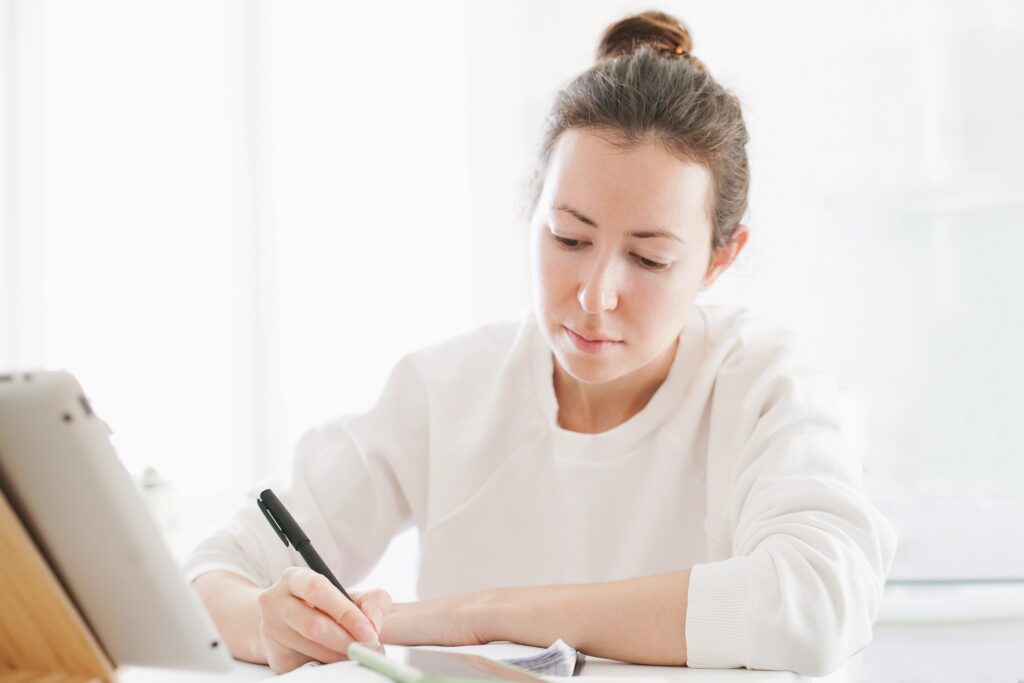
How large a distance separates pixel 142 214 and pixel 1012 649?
7.00 feet

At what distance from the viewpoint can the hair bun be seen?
1.24 meters

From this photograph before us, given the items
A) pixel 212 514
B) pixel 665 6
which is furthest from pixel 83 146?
pixel 665 6

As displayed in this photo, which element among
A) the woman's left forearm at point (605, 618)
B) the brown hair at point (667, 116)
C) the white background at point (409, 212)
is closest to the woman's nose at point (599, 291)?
the brown hair at point (667, 116)

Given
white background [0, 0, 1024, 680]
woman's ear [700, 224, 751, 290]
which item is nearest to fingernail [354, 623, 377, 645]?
woman's ear [700, 224, 751, 290]

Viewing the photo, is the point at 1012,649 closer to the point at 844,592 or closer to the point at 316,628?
the point at 844,592

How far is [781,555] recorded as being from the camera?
0.81 meters

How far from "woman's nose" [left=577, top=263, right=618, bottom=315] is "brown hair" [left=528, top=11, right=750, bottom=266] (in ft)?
0.45

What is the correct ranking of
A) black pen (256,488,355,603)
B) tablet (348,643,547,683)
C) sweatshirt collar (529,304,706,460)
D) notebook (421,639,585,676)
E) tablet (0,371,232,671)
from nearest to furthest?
tablet (0,371,232,671) < tablet (348,643,547,683) < notebook (421,639,585,676) < black pen (256,488,355,603) < sweatshirt collar (529,304,706,460)

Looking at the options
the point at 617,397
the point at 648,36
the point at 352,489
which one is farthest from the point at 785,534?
the point at 648,36

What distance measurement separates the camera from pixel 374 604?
0.79m

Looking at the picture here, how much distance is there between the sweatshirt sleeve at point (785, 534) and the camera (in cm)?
77

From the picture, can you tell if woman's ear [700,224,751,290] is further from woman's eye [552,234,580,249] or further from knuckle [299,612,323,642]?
knuckle [299,612,323,642]

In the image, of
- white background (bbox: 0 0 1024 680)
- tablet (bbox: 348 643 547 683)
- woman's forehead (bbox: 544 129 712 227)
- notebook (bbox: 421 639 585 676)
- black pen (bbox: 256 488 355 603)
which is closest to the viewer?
tablet (bbox: 348 643 547 683)

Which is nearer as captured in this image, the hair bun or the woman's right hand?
the woman's right hand
